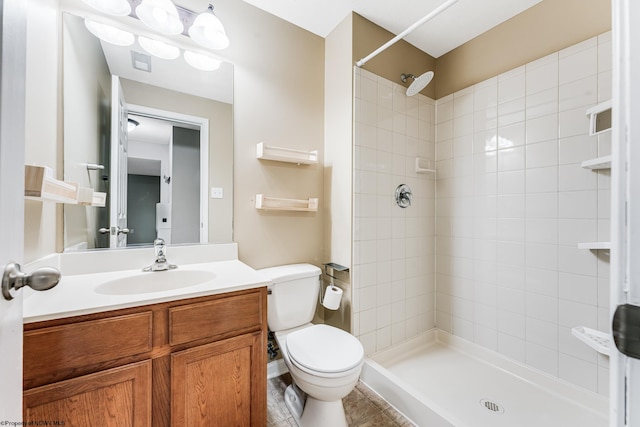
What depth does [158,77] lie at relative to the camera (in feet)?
4.90

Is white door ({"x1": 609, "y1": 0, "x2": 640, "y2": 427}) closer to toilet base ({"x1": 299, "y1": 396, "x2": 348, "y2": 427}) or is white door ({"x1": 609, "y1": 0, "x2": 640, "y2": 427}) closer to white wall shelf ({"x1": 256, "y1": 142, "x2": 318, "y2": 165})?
toilet base ({"x1": 299, "y1": 396, "x2": 348, "y2": 427})

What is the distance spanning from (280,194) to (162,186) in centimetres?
70

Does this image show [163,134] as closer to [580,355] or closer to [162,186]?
[162,186]

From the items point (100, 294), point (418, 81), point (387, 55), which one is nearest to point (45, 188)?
point (100, 294)

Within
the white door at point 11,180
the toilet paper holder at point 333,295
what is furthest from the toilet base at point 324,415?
the white door at point 11,180

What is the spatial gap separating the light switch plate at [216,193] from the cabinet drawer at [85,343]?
2.63 feet

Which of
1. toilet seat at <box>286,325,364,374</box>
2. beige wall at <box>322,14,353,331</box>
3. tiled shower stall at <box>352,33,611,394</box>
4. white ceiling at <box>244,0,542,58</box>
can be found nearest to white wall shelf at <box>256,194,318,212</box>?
beige wall at <box>322,14,353,331</box>

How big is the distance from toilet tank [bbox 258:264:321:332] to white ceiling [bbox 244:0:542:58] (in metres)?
1.71

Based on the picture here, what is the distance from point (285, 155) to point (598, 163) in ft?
5.61

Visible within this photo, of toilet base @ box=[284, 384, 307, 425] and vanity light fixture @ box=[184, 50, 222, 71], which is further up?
vanity light fixture @ box=[184, 50, 222, 71]

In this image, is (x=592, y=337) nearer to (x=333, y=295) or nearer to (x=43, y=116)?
(x=333, y=295)

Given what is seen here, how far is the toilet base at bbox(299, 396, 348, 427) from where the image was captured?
132cm

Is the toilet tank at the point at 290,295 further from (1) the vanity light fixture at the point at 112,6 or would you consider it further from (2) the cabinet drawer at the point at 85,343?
(1) the vanity light fixture at the point at 112,6

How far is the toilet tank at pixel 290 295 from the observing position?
159 cm
